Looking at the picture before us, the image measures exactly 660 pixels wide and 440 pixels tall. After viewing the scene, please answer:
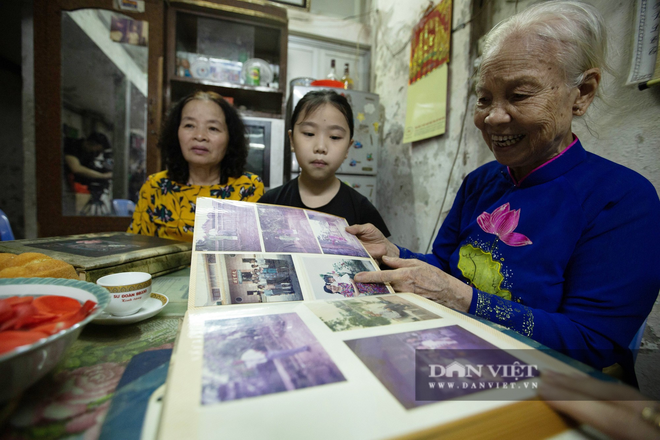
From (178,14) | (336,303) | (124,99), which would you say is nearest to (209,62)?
(178,14)

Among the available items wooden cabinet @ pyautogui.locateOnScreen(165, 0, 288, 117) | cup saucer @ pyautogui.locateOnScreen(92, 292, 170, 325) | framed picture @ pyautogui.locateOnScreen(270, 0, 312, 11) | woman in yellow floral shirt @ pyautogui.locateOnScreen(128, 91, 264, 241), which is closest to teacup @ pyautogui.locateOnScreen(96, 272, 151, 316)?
cup saucer @ pyautogui.locateOnScreen(92, 292, 170, 325)

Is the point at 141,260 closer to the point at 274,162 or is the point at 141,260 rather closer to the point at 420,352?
the point at 420,352

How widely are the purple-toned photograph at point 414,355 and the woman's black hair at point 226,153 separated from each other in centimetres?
129

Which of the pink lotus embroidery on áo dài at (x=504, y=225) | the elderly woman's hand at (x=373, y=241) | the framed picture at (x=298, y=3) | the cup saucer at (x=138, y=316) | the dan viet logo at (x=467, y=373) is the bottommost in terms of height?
the cup saucer at (x=138, y=316)

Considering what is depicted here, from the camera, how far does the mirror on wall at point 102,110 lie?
200 centimetres

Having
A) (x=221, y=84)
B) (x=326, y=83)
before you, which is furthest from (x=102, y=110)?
(x=326, y=83)

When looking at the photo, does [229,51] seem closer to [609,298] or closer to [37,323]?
[37,323]

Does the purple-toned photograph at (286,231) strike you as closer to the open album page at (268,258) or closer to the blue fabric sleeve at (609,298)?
the open album page at (268,258)

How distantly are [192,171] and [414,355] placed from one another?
1.41 m

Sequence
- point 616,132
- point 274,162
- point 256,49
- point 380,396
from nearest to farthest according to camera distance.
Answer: point 380,396, point 616,132, point 274,162, point 256,49

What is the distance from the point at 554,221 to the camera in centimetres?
58

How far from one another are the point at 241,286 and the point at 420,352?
0.94 feet

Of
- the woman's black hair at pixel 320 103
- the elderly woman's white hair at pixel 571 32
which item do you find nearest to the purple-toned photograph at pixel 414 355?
the elderly woman's white hair at pixel 571 32

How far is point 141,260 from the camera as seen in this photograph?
67cm
